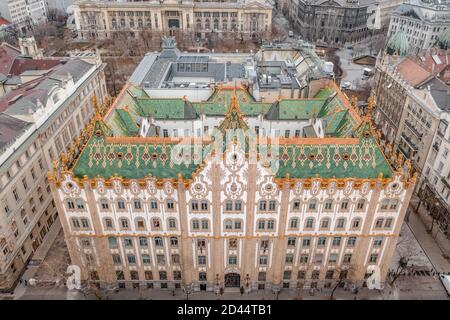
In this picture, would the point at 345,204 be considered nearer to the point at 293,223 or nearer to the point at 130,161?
the point at 293,223

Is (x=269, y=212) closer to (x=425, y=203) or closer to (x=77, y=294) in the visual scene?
(x=77, y=294)

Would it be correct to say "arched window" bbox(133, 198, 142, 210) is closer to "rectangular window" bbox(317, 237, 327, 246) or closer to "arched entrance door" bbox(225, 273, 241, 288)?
"arched entrance door" bbox(225, 273, 241, 288)

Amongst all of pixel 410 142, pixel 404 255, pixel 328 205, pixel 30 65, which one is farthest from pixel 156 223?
pixel 30 65

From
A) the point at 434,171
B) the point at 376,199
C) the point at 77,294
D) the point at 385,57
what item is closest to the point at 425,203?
the point at 434,171

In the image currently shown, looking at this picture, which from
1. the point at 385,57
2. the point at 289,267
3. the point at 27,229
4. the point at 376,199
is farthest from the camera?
the point at 385,57

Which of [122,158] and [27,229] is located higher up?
[122,158]
